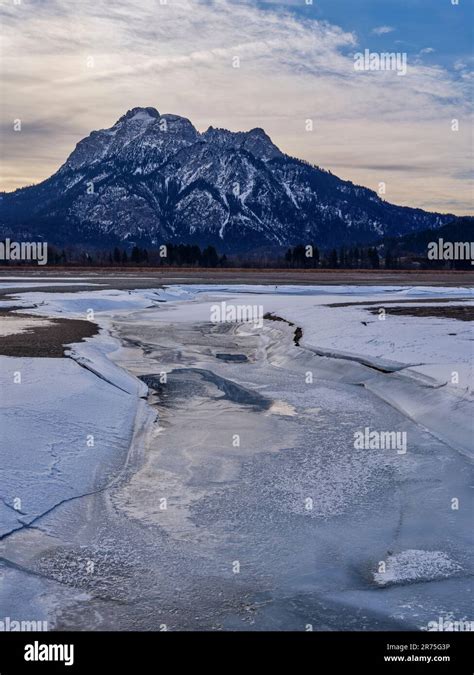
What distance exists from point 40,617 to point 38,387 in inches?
368

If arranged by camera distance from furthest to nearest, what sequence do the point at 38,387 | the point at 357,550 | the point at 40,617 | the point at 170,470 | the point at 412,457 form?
the point at 38,387 < the point at 412,457 < the point at 170,470 < the point at 357,550 < the point at 40,617

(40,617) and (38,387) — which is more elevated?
(38,387)

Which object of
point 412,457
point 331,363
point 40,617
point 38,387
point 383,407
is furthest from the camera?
point 331,363

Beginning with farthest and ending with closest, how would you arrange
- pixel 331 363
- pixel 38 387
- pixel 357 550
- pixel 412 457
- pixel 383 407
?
pixel 331 363 → pixel 383 407 → pixel 38 387 → pixel 412 457 → pixel 357 550

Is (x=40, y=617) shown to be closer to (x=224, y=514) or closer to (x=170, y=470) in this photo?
(x=224, y=514)
